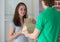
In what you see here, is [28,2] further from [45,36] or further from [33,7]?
[45,36]

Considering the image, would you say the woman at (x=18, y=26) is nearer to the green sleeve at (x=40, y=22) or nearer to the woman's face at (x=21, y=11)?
the woman's face at (x=21, y=11)

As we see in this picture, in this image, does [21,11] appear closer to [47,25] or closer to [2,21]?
[47,25]

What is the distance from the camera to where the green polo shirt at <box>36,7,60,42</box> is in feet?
8.18

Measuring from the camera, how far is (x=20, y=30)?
3.06m

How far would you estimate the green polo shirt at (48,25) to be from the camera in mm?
2492

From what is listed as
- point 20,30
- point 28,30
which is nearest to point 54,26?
point 28,30

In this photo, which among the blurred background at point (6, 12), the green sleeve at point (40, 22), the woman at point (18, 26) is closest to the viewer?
the green sleeve at point (40, 22)

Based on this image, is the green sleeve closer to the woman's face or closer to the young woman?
Result: the young woman

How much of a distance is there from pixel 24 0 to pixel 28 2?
9 cm

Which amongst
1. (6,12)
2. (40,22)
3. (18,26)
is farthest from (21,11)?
(6,12)

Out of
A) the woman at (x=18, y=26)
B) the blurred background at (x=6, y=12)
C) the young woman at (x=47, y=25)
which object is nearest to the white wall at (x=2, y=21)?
the blurred background at (x=6, y=12)

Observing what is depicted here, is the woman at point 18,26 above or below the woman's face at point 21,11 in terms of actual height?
below

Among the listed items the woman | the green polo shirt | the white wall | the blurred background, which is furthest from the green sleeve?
the white wall

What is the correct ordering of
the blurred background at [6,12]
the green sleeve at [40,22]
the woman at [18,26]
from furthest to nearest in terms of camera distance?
the blurred background at [6,12] → the woman at [18,26] → the green sleeve at [40,22]
